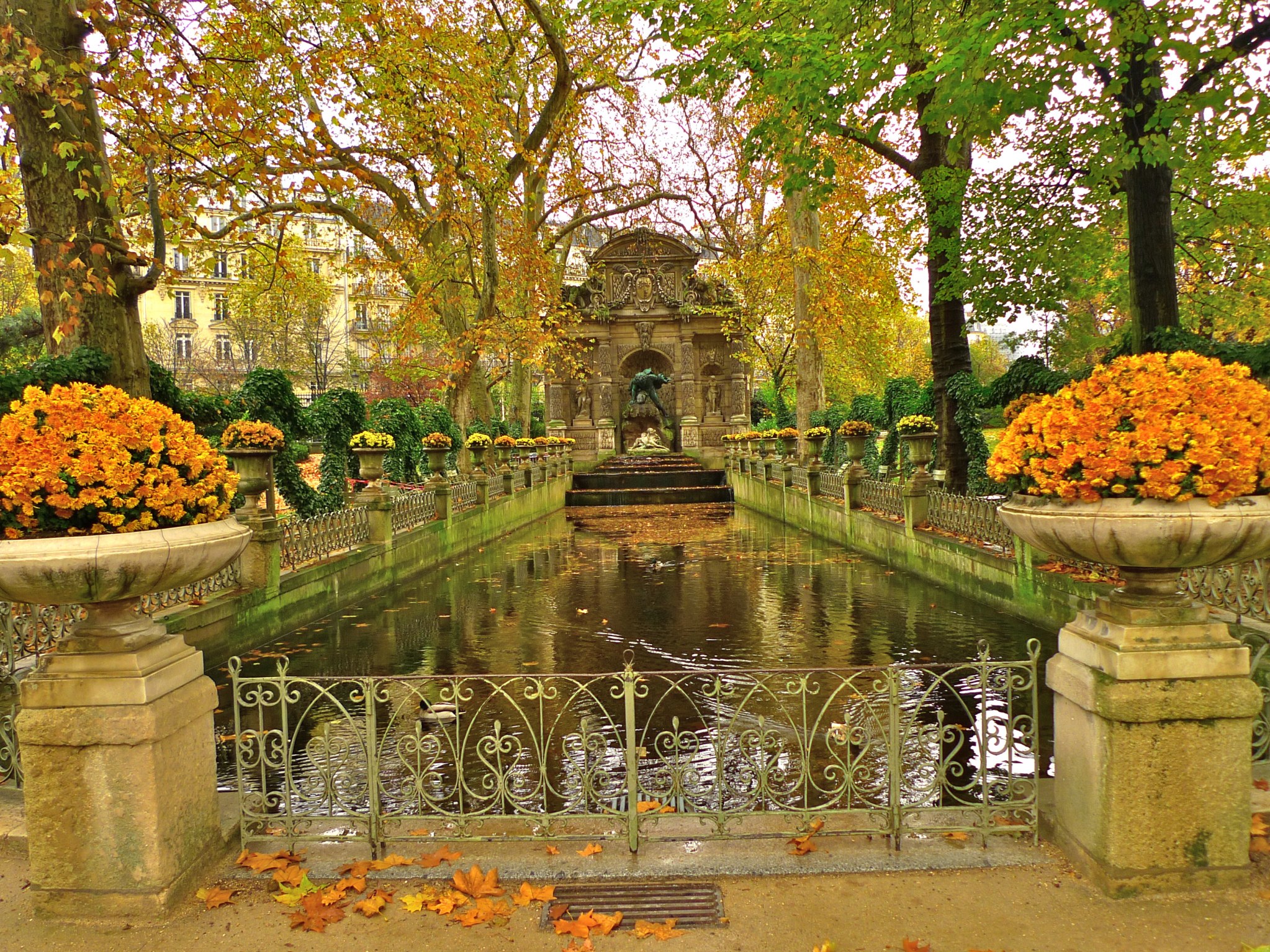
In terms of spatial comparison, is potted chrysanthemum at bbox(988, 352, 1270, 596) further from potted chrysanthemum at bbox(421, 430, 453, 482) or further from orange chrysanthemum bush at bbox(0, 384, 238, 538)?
potted chrysanthemum at bbox(421, 430, 453, 482)

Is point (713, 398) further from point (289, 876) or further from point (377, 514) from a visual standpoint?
point (289, 876)

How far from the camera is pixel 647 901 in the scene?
3.35 meters

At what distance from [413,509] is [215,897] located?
11329mm

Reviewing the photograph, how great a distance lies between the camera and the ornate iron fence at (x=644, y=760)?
3773 millimetres

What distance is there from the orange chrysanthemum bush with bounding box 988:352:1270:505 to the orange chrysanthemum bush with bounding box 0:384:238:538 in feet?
13.2

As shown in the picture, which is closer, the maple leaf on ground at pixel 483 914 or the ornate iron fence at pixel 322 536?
the maple leaf on ground at pixel 483 914

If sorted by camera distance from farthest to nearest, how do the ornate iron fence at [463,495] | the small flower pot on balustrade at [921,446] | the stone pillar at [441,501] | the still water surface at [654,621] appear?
1. the ornate iron fence at [463,495]
2. the stone pillar at [441,501]
3. the small flower pot on balustrade at [921,446]
4. the still water surface at [654,621]

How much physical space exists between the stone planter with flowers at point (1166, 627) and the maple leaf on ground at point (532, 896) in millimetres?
2437

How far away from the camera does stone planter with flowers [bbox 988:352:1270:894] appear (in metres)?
3.14

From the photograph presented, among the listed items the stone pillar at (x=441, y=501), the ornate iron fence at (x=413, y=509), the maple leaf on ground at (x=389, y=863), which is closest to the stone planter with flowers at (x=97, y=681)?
the maple leaf on ground at (x=389, y=863)

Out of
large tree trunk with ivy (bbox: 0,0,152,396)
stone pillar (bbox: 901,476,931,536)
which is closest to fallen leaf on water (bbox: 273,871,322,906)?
large tree trunk with ivy (bbox: 0,0,152,396)

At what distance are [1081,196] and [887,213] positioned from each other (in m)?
7.01

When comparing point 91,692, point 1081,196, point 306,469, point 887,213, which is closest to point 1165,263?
point 1081,196

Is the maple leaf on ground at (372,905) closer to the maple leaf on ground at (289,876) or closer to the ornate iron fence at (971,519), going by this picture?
the maple leaf on ground at (289,876)
